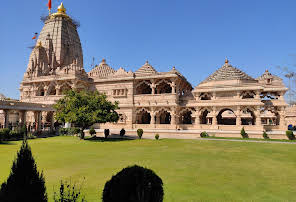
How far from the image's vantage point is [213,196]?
696 centimetres

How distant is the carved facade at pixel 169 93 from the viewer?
31703 mm

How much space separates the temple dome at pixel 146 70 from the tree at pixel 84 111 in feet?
43.2

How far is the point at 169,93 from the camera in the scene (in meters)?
35.5

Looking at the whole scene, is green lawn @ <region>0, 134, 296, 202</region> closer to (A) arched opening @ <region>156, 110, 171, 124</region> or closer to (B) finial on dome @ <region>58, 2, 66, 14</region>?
(A) arched opening @ <region>156, 110, 171, 124</region>

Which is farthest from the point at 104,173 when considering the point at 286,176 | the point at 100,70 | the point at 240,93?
the point at 100,70

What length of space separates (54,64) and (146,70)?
2707 centimetres

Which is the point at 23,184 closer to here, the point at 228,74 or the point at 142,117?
the point at 228,74

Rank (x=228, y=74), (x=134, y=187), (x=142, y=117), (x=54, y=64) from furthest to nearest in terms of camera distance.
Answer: (x=54, y=64) → (x=142, y=117) → (x=228, y=74) → (x=134, y=187)

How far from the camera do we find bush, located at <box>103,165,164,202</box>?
3617 millimetres

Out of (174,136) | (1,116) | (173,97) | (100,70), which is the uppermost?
(100,70)

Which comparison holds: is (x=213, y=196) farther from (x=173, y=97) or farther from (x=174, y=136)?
(x=173, y=97)

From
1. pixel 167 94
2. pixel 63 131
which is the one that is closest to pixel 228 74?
pixel 167 94

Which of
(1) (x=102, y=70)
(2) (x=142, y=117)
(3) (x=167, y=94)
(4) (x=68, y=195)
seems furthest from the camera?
(1) (x=102, y=70)

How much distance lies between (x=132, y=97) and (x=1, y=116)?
3141 cm
